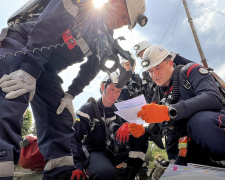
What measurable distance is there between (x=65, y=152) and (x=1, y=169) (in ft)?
2.92

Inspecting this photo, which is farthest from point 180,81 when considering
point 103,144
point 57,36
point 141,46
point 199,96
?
point 141,46

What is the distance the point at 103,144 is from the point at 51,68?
179 centimetres

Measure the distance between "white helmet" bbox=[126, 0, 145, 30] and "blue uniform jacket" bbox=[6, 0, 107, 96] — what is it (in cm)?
36

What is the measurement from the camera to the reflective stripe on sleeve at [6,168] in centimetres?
103

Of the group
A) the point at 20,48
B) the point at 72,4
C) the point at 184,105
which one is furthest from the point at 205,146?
the point at 20,48

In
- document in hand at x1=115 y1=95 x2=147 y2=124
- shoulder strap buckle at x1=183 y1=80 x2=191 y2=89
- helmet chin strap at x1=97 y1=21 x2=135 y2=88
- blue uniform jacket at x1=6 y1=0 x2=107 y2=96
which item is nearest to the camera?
blue uniform jacket at x1=6 y1=0 x2=107 y2=96

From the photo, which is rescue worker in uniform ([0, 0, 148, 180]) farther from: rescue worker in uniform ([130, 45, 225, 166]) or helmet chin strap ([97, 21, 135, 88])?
rescue worker in uniform ([130, 45, 225, 166])

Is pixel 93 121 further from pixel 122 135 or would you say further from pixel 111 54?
pixel 111 54

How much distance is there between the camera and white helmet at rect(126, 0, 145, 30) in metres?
1.89

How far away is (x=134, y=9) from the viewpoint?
1948mm

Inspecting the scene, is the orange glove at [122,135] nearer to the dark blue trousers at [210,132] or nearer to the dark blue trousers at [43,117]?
the dark blue trousers at [43,117]

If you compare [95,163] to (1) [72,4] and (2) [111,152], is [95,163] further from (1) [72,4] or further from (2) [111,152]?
(1) [72,4]

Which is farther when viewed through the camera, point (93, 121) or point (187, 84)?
point (93, 121)

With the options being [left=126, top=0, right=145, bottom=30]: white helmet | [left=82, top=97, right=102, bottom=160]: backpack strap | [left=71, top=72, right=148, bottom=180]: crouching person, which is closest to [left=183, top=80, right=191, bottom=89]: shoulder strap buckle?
[left=126, top=0, right=145, bottom=30]: white helmet
